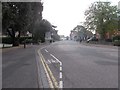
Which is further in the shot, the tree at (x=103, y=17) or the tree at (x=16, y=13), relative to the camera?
the tree at (x=103, y=17)

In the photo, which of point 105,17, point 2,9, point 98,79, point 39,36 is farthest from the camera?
point 39,36

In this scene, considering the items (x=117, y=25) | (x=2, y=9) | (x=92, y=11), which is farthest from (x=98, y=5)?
(x=2, y=9)

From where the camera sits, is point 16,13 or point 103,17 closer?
point 16,13

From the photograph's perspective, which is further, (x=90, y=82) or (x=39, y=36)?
(x=39, y=36)

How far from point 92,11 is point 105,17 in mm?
5729

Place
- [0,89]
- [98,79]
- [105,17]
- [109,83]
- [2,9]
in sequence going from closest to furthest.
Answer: [0,89] < [109,83] < [98,79] < [2,9] < [105,17]

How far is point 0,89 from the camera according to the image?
9727 mm

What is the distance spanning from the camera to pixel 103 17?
83438 millimetres

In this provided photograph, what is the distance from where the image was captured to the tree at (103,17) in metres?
84.0

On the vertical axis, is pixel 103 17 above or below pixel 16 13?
above

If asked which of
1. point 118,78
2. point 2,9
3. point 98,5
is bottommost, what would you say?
point 118,78

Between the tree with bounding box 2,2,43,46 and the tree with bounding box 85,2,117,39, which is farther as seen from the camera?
the tree with bounding box 85,2,117,39

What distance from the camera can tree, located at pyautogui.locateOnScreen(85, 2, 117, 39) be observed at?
83975mm

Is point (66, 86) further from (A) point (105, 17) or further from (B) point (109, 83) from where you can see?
(A) point (105, 17)
